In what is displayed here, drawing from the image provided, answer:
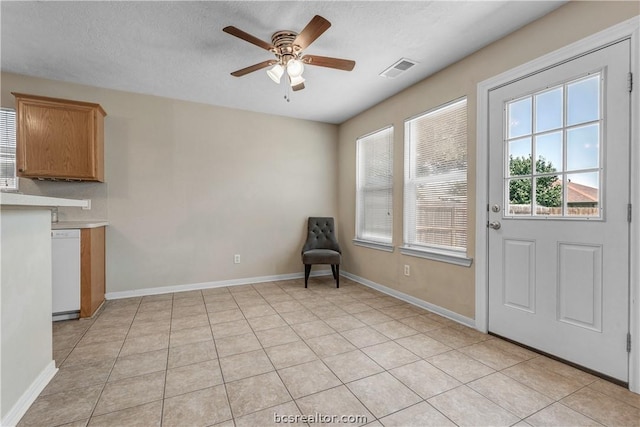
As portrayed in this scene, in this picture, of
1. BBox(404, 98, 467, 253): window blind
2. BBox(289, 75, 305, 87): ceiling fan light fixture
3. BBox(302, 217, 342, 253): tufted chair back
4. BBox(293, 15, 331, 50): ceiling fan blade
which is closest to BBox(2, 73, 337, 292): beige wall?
BBox(302, 217, 342, 253): tufted chair back

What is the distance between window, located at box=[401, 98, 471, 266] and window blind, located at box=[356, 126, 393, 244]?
370 mm

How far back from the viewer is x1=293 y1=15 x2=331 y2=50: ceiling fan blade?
174 cm

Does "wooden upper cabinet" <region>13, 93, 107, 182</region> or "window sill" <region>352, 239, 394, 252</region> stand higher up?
"wooden upper cabinet" <region>13, 93, 107, 182</region>

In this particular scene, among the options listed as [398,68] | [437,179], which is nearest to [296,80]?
[398,68]

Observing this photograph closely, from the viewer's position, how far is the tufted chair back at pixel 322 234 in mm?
4348

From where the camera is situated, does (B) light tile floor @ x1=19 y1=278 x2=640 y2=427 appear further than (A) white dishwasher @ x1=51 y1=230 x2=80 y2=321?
No

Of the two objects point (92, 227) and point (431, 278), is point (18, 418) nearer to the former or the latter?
point (92, 227)

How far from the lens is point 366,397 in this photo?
5.32ft

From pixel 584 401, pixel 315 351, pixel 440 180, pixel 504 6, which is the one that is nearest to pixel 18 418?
pixel 315 351

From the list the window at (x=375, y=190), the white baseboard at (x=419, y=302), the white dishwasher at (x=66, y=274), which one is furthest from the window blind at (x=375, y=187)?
the white dishwasher at (x=66, y=274)

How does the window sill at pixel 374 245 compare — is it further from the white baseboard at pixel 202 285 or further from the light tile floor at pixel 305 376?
the light tile floor at pixel 305 376

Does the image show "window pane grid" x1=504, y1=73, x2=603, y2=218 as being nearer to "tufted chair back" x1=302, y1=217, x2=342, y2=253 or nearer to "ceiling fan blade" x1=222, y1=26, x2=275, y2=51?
"ceiling fan blade" x1=222, y1=26, x2=275, y2=51

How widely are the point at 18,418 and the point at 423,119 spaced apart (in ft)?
12.7

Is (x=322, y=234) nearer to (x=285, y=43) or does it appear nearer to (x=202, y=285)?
(x=202, y=285)
